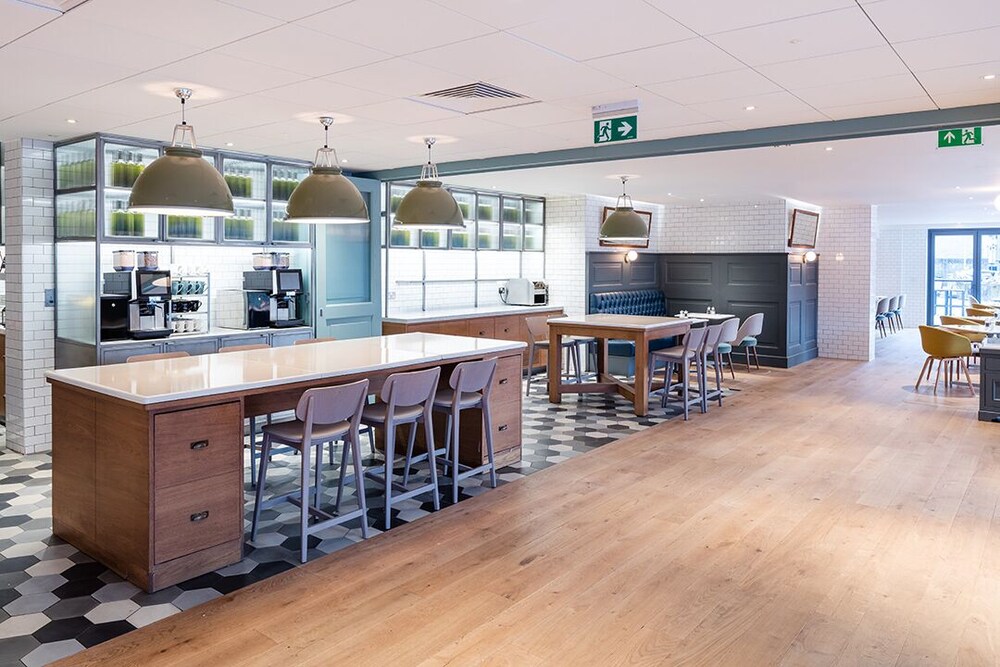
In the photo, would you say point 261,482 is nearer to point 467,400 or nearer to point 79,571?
point 79,571

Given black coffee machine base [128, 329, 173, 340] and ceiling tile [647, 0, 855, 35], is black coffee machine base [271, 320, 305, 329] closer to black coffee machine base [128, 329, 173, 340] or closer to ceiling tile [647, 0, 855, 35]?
black coffee machine base [128, 329, 173, 340]

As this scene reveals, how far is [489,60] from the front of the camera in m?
3.83

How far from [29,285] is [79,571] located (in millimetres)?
3513

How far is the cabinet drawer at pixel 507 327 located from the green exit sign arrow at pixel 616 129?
4.72 metres

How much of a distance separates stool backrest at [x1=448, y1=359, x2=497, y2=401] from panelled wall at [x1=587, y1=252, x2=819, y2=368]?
627cm

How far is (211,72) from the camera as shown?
406 cm

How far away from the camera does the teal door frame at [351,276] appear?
25.2 feet

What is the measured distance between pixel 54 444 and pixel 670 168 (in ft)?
20.5

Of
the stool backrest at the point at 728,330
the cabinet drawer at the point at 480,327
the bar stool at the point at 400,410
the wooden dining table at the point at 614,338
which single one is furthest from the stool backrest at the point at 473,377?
the cabinet drawer at the point at 480,327

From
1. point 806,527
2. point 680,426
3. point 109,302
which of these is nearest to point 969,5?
point 806,527

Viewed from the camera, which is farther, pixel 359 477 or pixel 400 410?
pixel 400 410

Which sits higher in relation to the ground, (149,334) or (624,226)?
(624,226)

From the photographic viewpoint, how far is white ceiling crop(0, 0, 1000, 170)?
10.3 ft

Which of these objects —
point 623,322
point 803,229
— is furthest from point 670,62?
point 803,229
